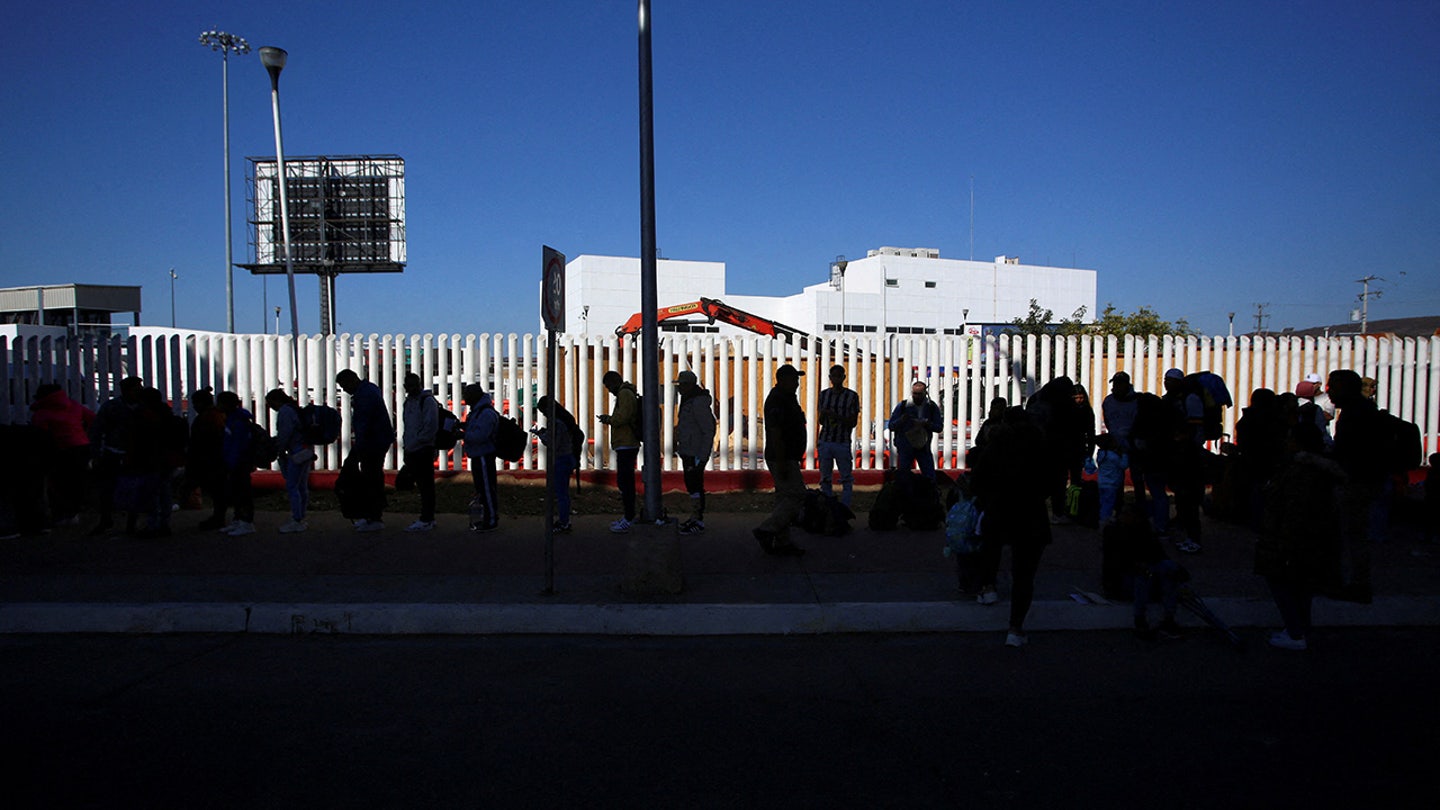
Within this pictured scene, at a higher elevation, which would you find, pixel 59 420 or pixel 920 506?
pixel 59 420

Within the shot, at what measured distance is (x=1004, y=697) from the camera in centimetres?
498

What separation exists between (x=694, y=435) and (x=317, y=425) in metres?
3.95

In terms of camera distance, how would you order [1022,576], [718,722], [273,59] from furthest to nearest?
[273,59]
[1022,576]
[718,722]

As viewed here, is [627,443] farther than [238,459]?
Yes

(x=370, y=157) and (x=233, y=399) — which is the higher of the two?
(x=370, y=157)

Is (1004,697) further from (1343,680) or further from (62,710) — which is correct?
(62,710)

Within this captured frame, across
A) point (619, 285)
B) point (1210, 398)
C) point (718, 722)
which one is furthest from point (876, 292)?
point (718, 722)

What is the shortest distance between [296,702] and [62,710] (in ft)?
3.85

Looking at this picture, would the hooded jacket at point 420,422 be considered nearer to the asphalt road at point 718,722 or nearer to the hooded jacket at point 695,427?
the hooded jacket at point 695,427

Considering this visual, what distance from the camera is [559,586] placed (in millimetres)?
7156

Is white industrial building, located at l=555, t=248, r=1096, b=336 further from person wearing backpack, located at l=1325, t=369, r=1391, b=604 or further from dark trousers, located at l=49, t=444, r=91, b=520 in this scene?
person wearing backpack, located at l=1325, t=369, r=1391, b=604

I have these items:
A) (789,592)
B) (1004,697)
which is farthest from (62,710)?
(1004,697)

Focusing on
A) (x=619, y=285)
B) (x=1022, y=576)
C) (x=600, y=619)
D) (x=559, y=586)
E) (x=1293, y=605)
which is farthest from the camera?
(x=619, y=285)

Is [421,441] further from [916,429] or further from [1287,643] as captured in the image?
[1287,643]
